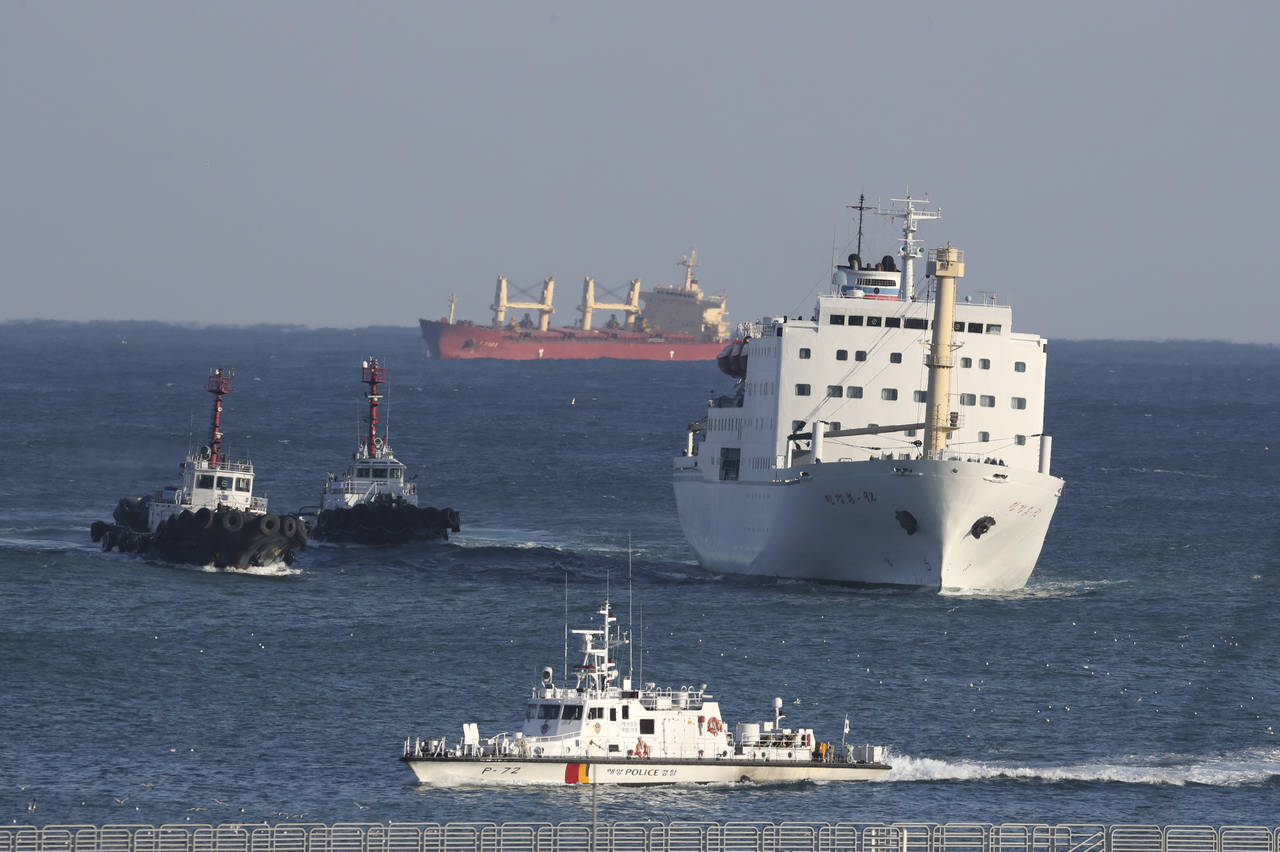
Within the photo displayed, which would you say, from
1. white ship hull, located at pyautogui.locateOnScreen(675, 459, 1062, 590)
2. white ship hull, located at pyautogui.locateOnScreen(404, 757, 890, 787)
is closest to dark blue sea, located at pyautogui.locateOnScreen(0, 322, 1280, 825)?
white ship hull, located at pyautogui.locateOnScreen(404, 757, 890, 787)

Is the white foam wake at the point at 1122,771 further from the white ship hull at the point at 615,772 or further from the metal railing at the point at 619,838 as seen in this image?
the metal railing at the point at 619,838

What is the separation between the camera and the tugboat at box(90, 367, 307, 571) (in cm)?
7450

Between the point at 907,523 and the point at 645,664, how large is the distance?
13.1 m

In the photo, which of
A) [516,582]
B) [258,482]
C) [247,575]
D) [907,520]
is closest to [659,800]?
[907,520]

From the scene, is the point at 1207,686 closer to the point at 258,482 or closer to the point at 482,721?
the point at 482,721

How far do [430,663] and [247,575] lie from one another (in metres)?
19.9

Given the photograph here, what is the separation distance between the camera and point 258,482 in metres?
106

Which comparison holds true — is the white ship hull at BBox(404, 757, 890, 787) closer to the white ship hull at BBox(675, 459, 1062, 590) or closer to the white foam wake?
the white foam wake

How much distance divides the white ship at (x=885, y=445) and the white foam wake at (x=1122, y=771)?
18986mm

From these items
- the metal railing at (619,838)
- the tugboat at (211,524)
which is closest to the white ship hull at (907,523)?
the tugboat at (211,524)

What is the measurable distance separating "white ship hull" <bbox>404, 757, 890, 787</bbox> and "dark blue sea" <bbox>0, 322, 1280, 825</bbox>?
1.13ft

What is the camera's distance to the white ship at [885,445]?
65.0 meters

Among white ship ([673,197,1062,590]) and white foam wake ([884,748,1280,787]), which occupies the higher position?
white ship ([673,197,1062,590])

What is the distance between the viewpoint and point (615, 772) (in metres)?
41.1
